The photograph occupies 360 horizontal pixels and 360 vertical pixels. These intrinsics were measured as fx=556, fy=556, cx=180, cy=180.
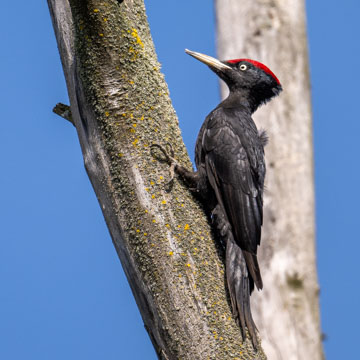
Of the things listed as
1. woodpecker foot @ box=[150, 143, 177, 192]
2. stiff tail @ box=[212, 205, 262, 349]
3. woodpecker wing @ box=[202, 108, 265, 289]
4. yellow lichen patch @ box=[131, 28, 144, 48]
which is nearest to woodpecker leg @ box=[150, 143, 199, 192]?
woodpecker foot @ box=[150, 143, 177, 192]

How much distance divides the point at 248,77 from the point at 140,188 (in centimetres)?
186

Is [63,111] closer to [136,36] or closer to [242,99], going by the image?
[136,36]

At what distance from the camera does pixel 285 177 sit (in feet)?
12.7

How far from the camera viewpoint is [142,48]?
8.89 ft

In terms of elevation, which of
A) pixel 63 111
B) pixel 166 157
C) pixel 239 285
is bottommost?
pixel 239 285

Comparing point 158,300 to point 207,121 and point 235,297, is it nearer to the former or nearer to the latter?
point 235,297

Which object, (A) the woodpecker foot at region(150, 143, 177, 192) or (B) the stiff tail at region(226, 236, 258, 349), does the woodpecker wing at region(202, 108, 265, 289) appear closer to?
(B) the stiff tail at region(226, 236, 258, 349)

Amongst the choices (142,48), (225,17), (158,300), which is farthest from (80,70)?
(225,17)

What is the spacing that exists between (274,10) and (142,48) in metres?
1.82

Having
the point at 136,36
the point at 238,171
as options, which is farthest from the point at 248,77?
the point at 136,36

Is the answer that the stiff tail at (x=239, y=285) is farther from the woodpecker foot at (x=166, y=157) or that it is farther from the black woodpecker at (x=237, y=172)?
the woodpecker foot at (x=166, y=157)

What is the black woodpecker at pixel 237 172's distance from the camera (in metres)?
2.76

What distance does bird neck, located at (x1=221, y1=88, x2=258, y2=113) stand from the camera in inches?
161

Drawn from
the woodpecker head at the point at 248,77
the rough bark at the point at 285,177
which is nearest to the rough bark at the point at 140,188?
the rough bark at the point at 285,177
